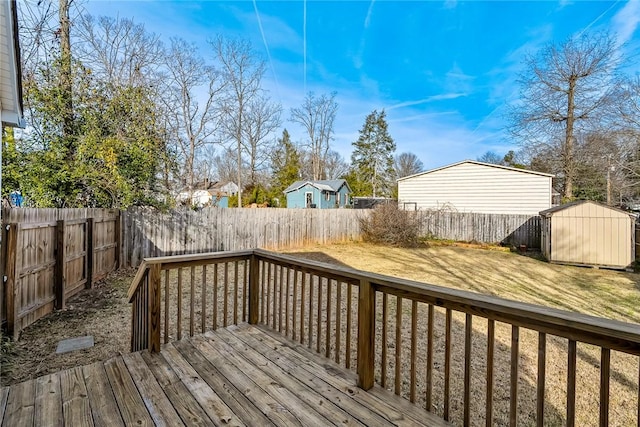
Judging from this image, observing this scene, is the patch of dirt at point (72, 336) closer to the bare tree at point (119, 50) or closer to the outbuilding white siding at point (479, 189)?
the bare tree at point (119, 50)

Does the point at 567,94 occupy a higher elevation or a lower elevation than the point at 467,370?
higher

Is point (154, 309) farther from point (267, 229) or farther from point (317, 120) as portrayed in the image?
point (317, 120)

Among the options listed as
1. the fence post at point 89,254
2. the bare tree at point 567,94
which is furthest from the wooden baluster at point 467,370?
the bare tree at point 567,94

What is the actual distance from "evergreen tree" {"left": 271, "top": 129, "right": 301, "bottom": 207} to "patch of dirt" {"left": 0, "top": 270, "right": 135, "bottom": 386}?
68.8 feet

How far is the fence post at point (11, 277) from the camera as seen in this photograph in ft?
11.1

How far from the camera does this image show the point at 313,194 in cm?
2356

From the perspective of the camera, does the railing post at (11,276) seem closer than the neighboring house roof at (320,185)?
Yes

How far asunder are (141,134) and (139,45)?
4735 mm

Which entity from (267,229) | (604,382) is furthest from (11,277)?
(267,229)

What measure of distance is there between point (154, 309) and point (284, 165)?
83.5 ft

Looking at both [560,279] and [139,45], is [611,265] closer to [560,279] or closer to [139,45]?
[560,279]

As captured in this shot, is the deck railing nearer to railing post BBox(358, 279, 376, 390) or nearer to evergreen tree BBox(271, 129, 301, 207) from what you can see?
railing post BBox(358, 279, 376, 390)

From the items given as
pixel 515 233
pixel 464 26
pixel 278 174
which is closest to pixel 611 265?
pixel 515 233

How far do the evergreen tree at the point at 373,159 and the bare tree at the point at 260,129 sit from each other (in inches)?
391
